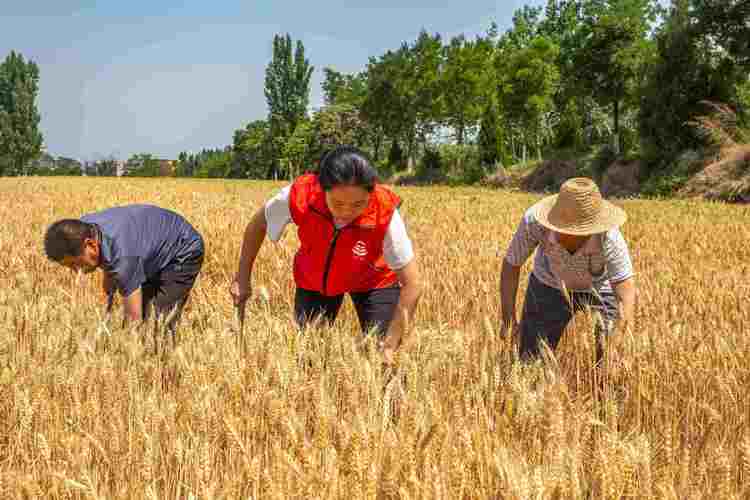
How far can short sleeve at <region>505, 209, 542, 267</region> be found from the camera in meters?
3.13

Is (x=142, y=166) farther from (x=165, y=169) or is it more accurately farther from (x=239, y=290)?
(x=239, y=290)

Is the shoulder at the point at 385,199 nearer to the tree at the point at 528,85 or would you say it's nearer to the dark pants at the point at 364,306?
the dark pants at the point at 364,306

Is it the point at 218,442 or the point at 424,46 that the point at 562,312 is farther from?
the point at 424,46

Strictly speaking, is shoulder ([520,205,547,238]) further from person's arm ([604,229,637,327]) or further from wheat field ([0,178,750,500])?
wheat field ([0,178,750,500])

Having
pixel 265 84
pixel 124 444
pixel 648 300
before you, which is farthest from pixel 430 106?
pixel 124 444

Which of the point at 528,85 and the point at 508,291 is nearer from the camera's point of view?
the point at 508,291

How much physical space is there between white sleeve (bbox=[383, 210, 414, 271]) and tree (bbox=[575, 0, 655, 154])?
22709 mm

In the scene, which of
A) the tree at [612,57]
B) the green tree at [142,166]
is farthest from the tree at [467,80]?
the green tree at [142,166]

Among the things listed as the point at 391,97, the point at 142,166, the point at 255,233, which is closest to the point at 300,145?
the point at 391,97

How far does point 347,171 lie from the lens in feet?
8.28

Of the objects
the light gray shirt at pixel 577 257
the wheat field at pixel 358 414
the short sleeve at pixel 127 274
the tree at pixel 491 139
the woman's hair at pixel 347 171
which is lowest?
the wheat field at pixel 358 414

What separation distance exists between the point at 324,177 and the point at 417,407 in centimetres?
103

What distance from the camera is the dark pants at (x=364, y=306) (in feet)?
10.7

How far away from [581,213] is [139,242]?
7.42ft
